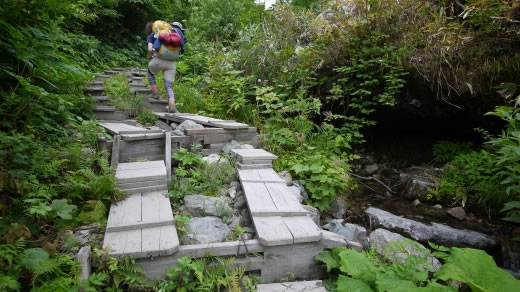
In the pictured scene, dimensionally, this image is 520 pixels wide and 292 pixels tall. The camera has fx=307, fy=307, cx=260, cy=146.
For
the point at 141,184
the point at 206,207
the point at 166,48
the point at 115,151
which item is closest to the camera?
the point at 206,207

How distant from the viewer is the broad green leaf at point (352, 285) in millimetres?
2357

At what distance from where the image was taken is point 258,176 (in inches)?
166

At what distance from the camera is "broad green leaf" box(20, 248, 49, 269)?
2.21 metres

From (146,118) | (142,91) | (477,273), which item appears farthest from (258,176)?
(142,91)

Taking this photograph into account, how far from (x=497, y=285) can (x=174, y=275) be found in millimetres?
2466

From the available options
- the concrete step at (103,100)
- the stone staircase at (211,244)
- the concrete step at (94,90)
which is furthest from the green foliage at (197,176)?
the concrete step at (94,90)

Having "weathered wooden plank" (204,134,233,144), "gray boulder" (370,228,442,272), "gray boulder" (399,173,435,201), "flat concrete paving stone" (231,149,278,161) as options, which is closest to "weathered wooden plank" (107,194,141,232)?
"flat concrete paving stone" (231,149,278,161)

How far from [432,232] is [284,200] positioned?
2732 mm

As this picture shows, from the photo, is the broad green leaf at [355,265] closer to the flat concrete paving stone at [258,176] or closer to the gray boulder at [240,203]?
the gray boulder at [240,203]

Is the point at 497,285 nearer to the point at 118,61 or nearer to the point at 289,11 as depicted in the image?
the point at 289,11

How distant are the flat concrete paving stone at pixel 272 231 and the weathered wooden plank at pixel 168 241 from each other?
0.75m

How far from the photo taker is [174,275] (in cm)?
255

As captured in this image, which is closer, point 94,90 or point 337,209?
point 337,209

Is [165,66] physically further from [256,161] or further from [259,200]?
[259,200]
